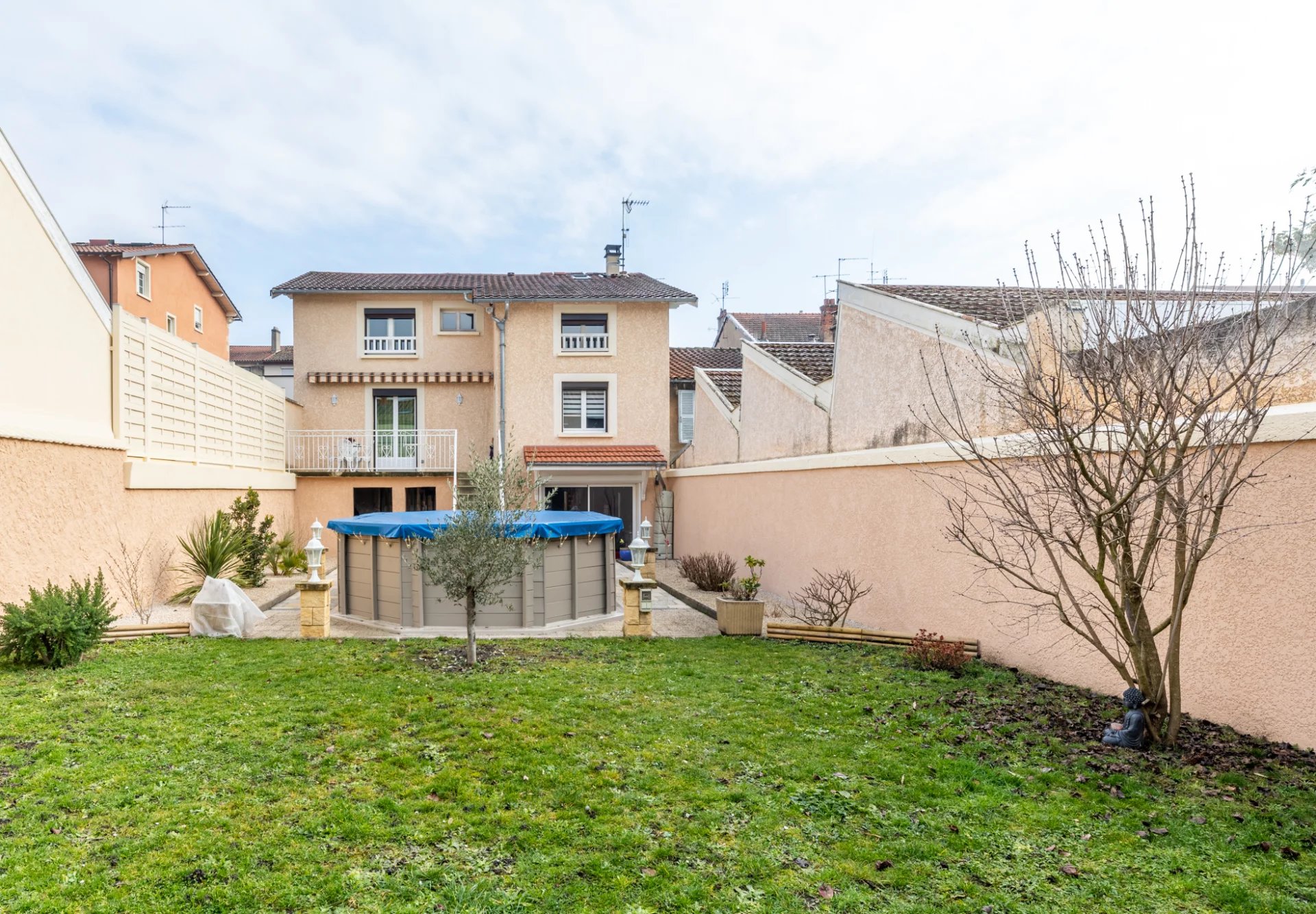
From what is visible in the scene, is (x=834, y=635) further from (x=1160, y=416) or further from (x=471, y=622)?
(x=1160, y=416)

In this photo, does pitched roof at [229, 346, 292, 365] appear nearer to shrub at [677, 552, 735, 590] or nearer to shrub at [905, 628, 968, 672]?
shrub at [677, 552, 735, 590]

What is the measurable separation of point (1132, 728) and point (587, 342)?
18095 millimetres

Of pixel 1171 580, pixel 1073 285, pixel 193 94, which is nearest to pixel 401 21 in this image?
pixel 193 94

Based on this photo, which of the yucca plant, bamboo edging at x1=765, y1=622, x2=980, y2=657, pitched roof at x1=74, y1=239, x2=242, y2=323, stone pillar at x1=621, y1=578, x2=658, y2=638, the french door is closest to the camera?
bamboo edging at x1=765, y1=622, x2=980, y2=657

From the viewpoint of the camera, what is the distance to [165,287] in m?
24.5

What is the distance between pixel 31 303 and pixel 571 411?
13.8 meters

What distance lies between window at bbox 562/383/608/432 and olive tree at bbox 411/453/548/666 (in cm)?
1245

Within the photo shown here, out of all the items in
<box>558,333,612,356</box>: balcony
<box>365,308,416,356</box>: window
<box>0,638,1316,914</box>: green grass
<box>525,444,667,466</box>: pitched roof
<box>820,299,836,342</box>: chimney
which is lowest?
<box>0,638,1316,914</box>: green grass

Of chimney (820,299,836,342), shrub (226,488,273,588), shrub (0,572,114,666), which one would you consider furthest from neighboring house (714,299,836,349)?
shrub (0,572,114,666)

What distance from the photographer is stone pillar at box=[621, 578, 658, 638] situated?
10688mm

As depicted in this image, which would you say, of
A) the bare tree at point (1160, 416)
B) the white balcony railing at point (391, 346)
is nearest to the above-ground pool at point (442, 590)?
the bare tree at point (1160, 416)

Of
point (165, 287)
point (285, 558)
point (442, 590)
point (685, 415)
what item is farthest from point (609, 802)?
point (165, 287)

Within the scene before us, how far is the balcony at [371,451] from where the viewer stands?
20.7 meters

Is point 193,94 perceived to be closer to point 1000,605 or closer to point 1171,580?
point 1000,605
